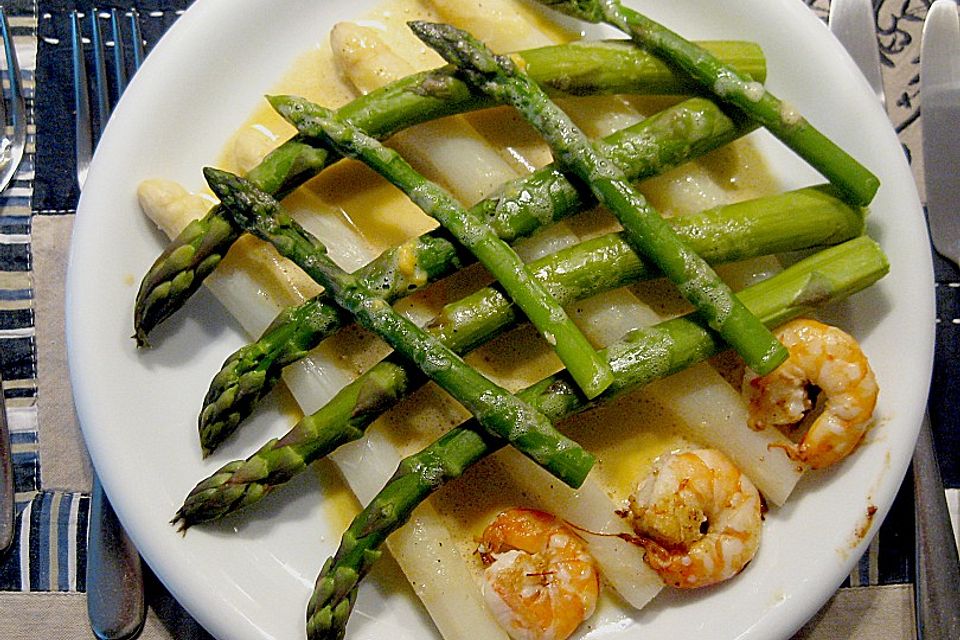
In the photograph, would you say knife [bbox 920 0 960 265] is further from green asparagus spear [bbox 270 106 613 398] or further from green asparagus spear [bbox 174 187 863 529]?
green asparagus spear [bbox 270 106 613 398]

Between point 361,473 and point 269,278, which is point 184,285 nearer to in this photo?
point 269,278

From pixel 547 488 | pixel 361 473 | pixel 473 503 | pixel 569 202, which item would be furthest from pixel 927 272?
pixel 361 473

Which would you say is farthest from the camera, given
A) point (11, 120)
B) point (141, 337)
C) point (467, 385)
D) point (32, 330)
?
point (11, 120)

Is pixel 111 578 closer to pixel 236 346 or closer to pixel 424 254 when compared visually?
pixel 236 346

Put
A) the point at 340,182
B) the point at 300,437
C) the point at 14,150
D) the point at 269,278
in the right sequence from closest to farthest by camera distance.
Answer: the point at 300,437, the point at 269,278, the point at 340,182, the point at 14,150

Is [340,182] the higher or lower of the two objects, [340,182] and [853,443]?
the higher

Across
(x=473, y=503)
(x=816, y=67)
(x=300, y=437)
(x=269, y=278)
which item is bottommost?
(x=473, y=503)

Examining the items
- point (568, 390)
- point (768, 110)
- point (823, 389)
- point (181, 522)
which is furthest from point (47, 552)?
point (768, 110)
